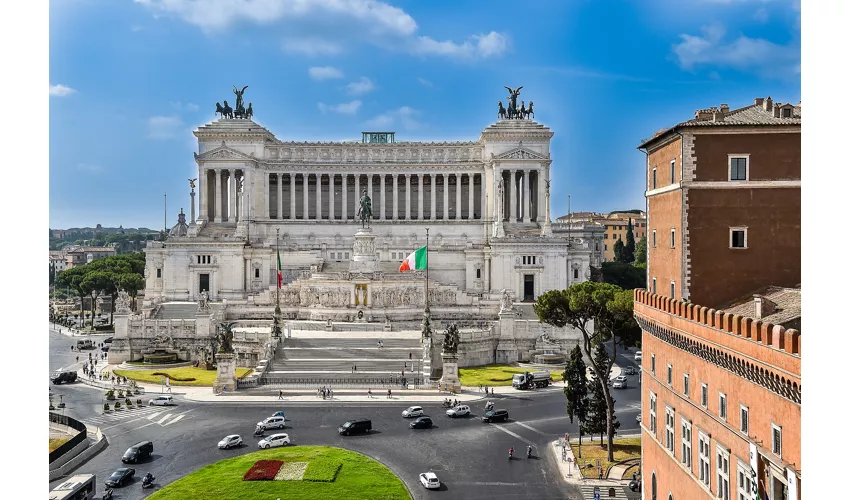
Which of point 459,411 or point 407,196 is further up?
point 407,196

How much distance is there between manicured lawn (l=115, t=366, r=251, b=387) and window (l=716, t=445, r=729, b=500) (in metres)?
42.7

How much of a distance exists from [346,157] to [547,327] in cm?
3933

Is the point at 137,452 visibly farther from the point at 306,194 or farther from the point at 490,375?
the point at 306,194

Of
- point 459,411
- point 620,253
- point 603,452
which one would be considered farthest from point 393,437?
point 620,253

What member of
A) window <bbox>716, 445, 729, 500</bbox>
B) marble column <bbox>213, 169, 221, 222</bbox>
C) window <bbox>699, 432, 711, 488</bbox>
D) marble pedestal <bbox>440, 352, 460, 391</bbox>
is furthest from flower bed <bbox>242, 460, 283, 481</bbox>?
marble column <bbox>213, 169, 221, 222</bbox>

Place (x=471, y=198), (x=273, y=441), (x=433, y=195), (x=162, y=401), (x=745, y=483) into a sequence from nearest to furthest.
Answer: (x=745, y=483)
(x=273, y=441)
(x=162, y=401)
(x=471, y=198)
(x=433, y=195)

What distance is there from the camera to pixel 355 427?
46750mm

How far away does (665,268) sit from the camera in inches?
1336

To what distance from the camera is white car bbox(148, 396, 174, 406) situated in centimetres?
5553

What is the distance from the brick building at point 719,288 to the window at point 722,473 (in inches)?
1.5

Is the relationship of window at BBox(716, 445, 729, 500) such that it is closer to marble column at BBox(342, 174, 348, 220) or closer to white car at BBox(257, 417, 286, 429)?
white car at BBox(257, 417, 286, 429)

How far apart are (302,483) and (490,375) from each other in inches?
1164
